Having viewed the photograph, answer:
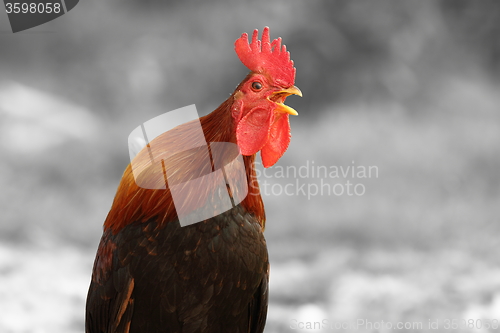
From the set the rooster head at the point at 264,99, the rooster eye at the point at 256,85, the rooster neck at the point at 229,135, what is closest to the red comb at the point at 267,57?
the rooster head at the point at 264,99

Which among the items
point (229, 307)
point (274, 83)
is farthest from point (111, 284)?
point (274, 83)

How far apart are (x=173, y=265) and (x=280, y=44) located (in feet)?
8.01

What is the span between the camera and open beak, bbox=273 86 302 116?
3.92 meters

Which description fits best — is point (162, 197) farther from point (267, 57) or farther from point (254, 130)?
point (267, 57)

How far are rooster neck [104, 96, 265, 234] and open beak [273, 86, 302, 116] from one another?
1.50 feet

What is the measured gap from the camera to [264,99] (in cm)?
392

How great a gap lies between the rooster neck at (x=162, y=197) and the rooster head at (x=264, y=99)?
10cm

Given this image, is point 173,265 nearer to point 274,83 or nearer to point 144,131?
point 144,131

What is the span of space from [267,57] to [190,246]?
200cm

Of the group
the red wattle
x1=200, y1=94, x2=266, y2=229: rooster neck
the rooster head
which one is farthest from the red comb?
x1=200, y1=94, x2=266, y2=229: rooster neck

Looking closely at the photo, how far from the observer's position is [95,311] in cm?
397

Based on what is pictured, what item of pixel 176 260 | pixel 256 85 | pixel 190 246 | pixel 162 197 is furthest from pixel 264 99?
pixel 176 260

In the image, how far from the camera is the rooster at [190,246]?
3607 mm

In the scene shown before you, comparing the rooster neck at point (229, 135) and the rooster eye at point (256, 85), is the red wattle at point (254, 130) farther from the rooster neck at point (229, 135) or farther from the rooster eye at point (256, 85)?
the rooster eye at point (256, 85)
